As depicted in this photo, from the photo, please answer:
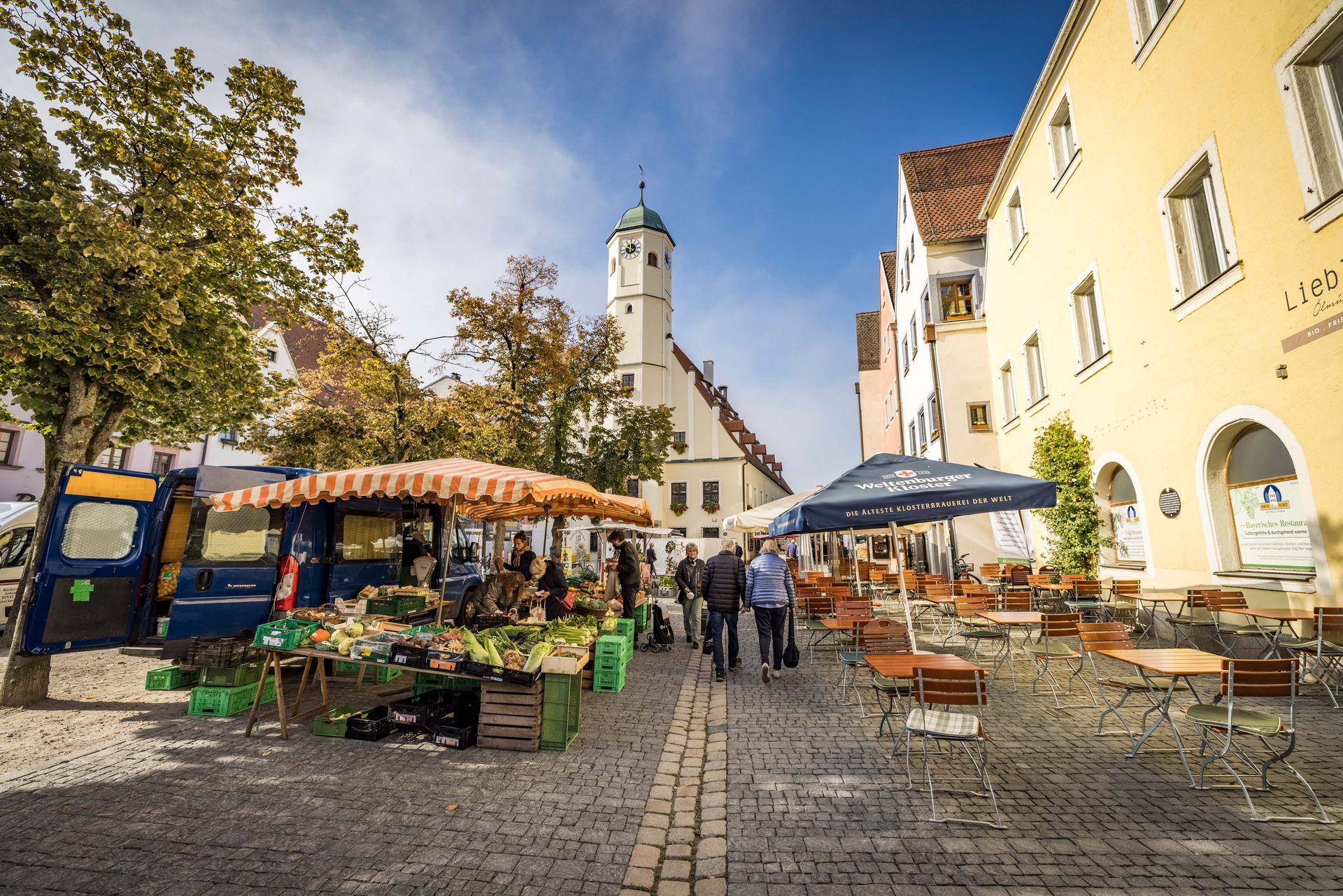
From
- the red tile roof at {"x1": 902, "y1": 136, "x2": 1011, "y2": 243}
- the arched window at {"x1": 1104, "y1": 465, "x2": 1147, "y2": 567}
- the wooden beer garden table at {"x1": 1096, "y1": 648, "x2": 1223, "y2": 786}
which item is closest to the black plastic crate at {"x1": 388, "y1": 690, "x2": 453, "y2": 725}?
the wooden beer garden table at {"x1": 1096, "y1": 648, "x2": 1223, "y2": 786}

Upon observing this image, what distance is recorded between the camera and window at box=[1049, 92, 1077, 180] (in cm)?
1301

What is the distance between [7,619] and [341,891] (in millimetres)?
12004

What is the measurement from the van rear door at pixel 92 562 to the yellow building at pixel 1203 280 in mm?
13806

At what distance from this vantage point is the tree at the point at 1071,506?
12047mm

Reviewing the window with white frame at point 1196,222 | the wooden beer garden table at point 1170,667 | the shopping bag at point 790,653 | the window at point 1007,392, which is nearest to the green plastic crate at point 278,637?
the shopping bag at point 790,653

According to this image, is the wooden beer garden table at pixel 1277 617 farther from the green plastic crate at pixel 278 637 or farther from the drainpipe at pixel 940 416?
the drainpipe at pixel 940 416

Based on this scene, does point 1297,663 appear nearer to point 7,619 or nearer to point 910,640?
point 910,640

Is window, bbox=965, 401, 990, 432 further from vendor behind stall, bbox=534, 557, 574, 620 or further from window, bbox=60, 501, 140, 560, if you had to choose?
window, bbox=60, 501, 140, 560

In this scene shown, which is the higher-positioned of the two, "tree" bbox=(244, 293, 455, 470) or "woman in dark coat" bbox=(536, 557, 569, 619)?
"tree" bbox=(244, 293, 455, 470)

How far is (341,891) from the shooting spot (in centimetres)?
305

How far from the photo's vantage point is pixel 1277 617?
6562 mm

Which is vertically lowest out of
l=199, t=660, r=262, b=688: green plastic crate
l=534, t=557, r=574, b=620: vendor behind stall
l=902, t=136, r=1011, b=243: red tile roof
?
l=199, t=660, r=262, b=688: green plastic crate

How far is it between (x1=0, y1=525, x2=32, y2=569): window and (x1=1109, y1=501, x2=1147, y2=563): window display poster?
19.5 meters

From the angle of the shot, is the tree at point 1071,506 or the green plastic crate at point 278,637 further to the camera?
the tree at point 1071,506
